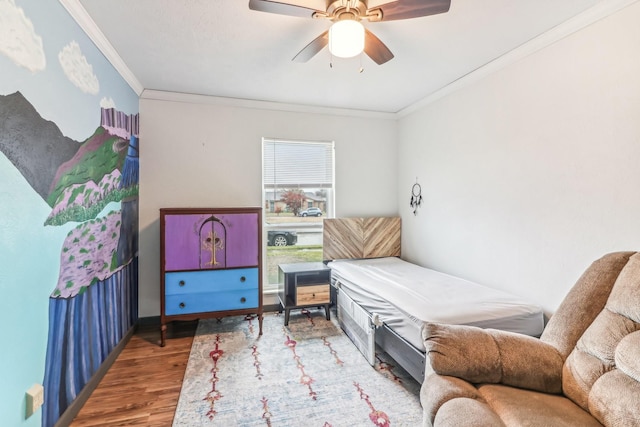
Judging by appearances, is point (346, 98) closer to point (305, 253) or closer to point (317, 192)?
point (317, 192)

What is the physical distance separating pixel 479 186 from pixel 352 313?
1.62 m

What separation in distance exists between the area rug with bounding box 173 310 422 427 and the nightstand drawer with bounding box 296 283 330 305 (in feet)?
0.97

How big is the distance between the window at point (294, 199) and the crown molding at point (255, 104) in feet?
1.24

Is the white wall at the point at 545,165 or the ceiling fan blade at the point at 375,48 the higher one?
the ceiling fan blade at the point at 375,48

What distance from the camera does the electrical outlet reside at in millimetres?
1469

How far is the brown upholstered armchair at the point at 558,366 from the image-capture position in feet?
3.75

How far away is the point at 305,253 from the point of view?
12.7 ft

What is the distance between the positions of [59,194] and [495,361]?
7.84 ft

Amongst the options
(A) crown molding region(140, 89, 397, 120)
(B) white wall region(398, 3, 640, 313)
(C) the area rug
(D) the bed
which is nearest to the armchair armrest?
(D) the bed

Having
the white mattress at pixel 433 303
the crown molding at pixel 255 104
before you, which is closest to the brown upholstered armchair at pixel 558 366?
the white mattress at pixel 433 303

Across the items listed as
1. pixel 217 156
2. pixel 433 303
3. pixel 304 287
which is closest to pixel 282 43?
pixel 217 156

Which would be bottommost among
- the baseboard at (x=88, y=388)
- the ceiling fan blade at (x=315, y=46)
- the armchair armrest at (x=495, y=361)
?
the baseboard at (x=88, y=388)

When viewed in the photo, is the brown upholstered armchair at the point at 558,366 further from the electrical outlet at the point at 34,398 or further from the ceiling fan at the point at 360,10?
the electrical outlet at the point at 34,398

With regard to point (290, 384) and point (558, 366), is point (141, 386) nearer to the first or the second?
point (290, 384)
